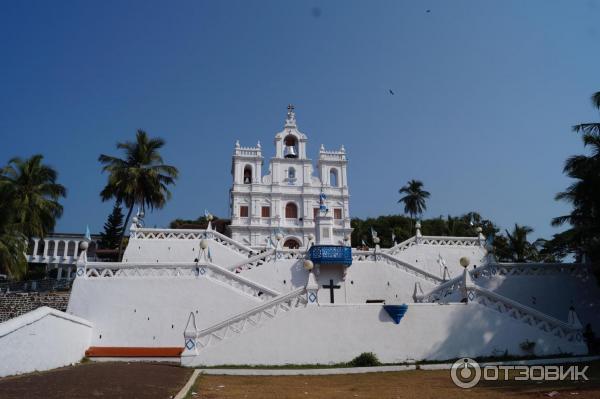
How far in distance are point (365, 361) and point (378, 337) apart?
115 cm

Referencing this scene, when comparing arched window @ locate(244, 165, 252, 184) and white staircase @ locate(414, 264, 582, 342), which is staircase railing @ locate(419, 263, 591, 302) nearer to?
white staircase @ locate(414, 264, 582, 342)

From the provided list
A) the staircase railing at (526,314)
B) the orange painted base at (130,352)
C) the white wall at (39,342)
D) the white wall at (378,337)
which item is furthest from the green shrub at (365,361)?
the white wall at (39,342)

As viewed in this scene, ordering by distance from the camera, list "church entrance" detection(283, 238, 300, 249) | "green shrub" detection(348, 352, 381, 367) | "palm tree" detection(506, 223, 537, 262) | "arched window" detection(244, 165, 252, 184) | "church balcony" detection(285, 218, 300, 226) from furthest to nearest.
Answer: "arched window" detection(244, 165, 252, 184) → "church balcony" detection(285, 218, 300, 226) → "church entrance" detection(283, 238, 300, 249) → "palm tree" detection(506, 223, 537, 262) → "green shrub" detection(348, 352, 381, 367)

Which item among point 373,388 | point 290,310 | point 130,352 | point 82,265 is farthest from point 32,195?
point 373,388

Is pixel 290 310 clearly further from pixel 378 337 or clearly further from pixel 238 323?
pixel 378 337

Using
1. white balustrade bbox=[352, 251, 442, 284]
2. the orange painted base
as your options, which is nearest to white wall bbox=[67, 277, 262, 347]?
the orange painted base

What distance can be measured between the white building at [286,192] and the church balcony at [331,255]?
18.3m

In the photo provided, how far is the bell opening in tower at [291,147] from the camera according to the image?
48944mm

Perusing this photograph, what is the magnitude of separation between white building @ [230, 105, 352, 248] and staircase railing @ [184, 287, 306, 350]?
1027 inches

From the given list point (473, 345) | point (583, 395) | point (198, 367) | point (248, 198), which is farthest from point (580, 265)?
point (248, 198)

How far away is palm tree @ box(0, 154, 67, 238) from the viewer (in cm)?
3088

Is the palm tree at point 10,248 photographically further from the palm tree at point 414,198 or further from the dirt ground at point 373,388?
the palm tree at point 414,198

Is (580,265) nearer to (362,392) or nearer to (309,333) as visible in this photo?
(309,333)

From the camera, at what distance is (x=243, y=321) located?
1608cm
